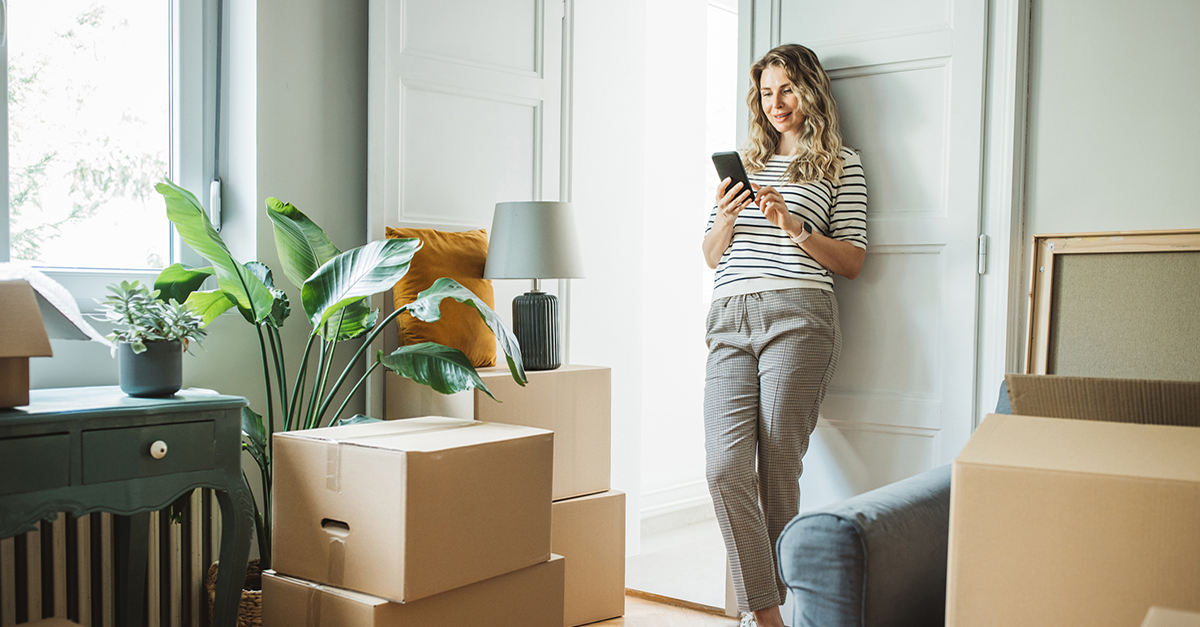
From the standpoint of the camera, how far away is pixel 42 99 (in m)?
2.21

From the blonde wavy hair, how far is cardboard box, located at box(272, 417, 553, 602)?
1087 mm

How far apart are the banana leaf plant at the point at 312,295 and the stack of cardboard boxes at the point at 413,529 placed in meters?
0.18

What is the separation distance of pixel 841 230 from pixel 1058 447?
1616 mm

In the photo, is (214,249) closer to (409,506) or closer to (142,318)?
(142,318)

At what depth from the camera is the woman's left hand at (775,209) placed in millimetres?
2291

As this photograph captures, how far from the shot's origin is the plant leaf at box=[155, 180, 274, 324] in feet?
6.62

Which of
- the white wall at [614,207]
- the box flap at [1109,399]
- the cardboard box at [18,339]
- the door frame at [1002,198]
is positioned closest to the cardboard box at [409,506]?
the cardboard box at [18,339]

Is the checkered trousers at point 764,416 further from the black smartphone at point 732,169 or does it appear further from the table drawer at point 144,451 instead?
the table drawer at point 144,451

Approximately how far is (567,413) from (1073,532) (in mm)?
1871

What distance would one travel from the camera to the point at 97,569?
207cm

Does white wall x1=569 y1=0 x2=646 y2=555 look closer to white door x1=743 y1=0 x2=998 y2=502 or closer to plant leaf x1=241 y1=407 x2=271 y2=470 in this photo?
white door x1=743 y1=0 x2=998 y2=502

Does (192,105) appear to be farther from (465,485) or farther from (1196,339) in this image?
(1196,339)

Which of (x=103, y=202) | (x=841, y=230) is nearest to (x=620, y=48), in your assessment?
(x=841, y=230)

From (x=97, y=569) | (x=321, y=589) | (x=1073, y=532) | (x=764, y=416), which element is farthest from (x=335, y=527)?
(x=1073, y=532)
